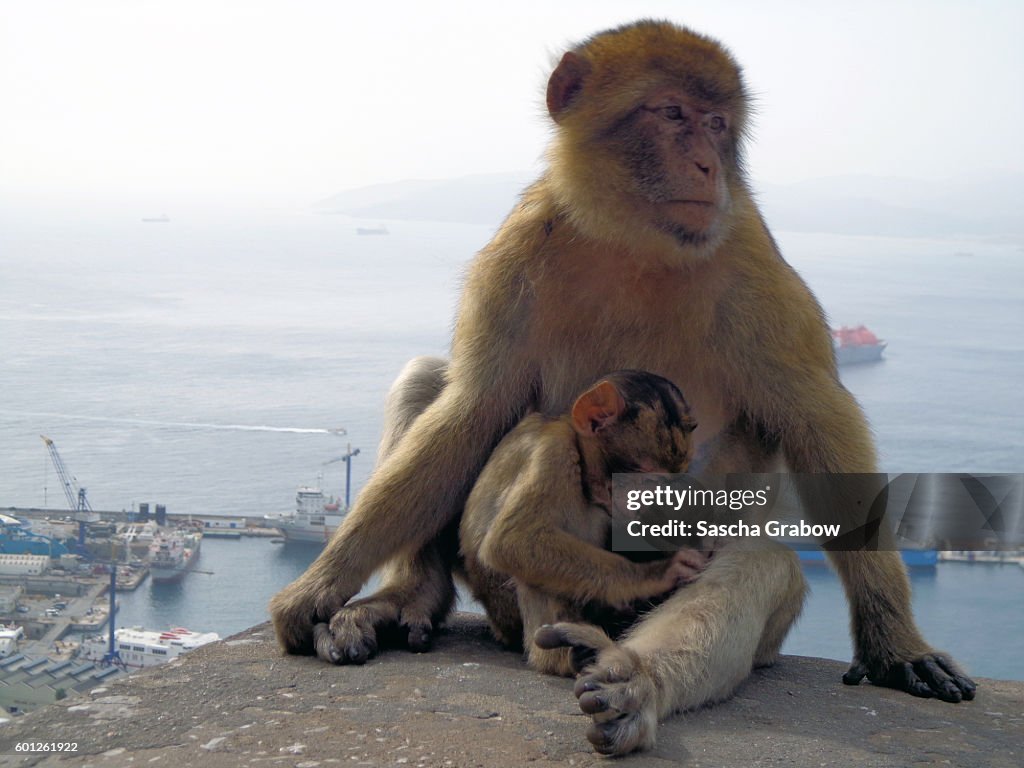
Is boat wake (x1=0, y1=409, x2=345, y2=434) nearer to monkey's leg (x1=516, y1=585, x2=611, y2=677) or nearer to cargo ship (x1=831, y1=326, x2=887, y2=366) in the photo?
cargo ship (x1=831, y1=326, x2=887, y2=366)

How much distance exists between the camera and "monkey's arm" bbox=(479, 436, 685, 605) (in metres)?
2.44

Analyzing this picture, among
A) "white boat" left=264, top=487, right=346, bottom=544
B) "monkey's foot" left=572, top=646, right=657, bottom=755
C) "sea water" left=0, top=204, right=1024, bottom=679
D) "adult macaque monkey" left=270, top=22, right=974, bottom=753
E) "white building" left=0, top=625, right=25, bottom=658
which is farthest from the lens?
"sea water" left=0, top=204, right=1024, bottom=679

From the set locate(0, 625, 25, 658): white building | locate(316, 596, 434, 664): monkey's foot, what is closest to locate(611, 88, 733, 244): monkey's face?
locate(316, 596, 434, 664): monkey's foot

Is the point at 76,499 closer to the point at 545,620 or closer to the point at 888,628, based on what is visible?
the point at 545,620

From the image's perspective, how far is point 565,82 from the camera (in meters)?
2.77

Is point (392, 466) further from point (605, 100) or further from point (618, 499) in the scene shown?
point (605, 100)

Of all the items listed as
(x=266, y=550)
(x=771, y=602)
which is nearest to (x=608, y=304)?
(x=771, y=602)

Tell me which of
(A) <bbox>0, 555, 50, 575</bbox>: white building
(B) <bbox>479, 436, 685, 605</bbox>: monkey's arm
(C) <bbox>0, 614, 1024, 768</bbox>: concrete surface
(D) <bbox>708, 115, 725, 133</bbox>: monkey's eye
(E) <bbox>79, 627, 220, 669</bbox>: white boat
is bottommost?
(E) <bbox>79, 627, 220, 669</bbox>: white boat

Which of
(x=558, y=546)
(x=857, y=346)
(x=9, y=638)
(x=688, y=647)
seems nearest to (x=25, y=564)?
(x=9, y=638)

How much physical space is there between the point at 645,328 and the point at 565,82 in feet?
2.15

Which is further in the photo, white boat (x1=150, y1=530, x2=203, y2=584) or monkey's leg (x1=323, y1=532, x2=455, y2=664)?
white boat (x1=150, y1=530, x2=203, y2=584)
